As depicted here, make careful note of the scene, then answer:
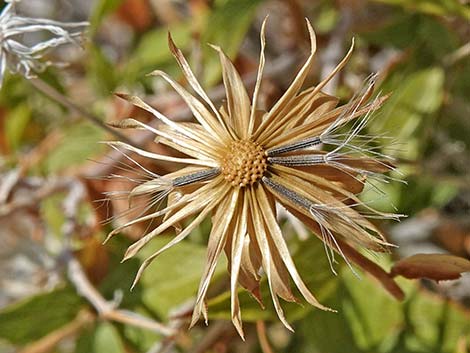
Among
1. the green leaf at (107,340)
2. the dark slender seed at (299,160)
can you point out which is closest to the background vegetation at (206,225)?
the green leaf at (107,340)

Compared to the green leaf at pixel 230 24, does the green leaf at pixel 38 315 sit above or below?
below

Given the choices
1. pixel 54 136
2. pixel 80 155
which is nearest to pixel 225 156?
pixel 80 155

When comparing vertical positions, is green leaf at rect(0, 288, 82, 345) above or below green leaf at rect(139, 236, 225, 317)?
above

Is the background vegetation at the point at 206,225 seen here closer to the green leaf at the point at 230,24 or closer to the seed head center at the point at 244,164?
the green leaf at the point at 230,24

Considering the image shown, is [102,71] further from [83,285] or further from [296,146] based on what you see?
[296,146]

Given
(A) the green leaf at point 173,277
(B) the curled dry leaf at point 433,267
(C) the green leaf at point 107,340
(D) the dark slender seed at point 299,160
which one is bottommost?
(B) the curled dry leaf at point 433,267

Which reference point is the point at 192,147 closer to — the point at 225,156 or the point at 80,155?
the point at 225,156

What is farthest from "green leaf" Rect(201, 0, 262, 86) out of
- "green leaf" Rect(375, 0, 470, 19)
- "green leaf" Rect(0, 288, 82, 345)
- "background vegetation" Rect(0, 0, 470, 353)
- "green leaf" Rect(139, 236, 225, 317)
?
"green leaf" Rect(0, 288, 82, 345)

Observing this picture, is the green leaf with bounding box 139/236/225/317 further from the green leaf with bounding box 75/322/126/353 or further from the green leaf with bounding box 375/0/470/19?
the green leaf with bounding box 375/0/470/19
